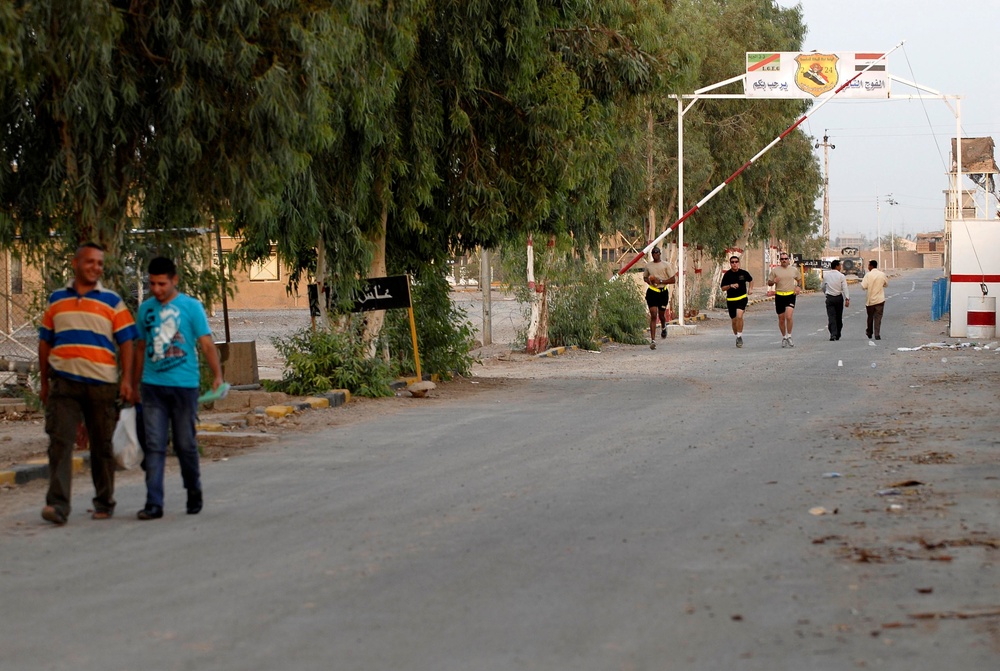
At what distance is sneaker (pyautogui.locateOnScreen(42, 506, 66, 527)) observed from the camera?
9.21 m

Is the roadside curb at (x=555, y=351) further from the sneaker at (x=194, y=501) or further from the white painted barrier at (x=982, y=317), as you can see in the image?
the sneaker at (x=194, y=501)

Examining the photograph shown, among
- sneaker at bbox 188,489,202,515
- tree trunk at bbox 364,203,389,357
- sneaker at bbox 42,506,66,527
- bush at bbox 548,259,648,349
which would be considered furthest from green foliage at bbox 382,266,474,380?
sneaker at bbox 42,506,66,527

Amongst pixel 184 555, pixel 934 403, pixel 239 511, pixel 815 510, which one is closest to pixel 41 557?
pixel 184 555

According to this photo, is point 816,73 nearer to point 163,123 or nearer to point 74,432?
point 163,123

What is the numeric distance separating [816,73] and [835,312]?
1060cm

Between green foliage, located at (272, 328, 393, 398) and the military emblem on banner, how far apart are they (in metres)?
24.2

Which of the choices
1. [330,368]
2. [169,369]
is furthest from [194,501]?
[330,368]

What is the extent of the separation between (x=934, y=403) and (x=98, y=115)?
10332 millimetres

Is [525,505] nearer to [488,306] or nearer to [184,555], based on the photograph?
[184,555]

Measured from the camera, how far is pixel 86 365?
9484 mm

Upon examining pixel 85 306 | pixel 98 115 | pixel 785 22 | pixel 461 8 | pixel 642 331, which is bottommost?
pixel 642 331

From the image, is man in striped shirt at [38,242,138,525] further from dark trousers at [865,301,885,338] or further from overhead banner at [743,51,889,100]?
overhead banner at [743,51,889,100]

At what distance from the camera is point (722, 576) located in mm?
7375

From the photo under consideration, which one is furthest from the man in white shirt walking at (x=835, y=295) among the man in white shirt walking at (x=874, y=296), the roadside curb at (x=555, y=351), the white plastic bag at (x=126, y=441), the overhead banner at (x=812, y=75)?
the white plastic bag at (x=126, y=441)
